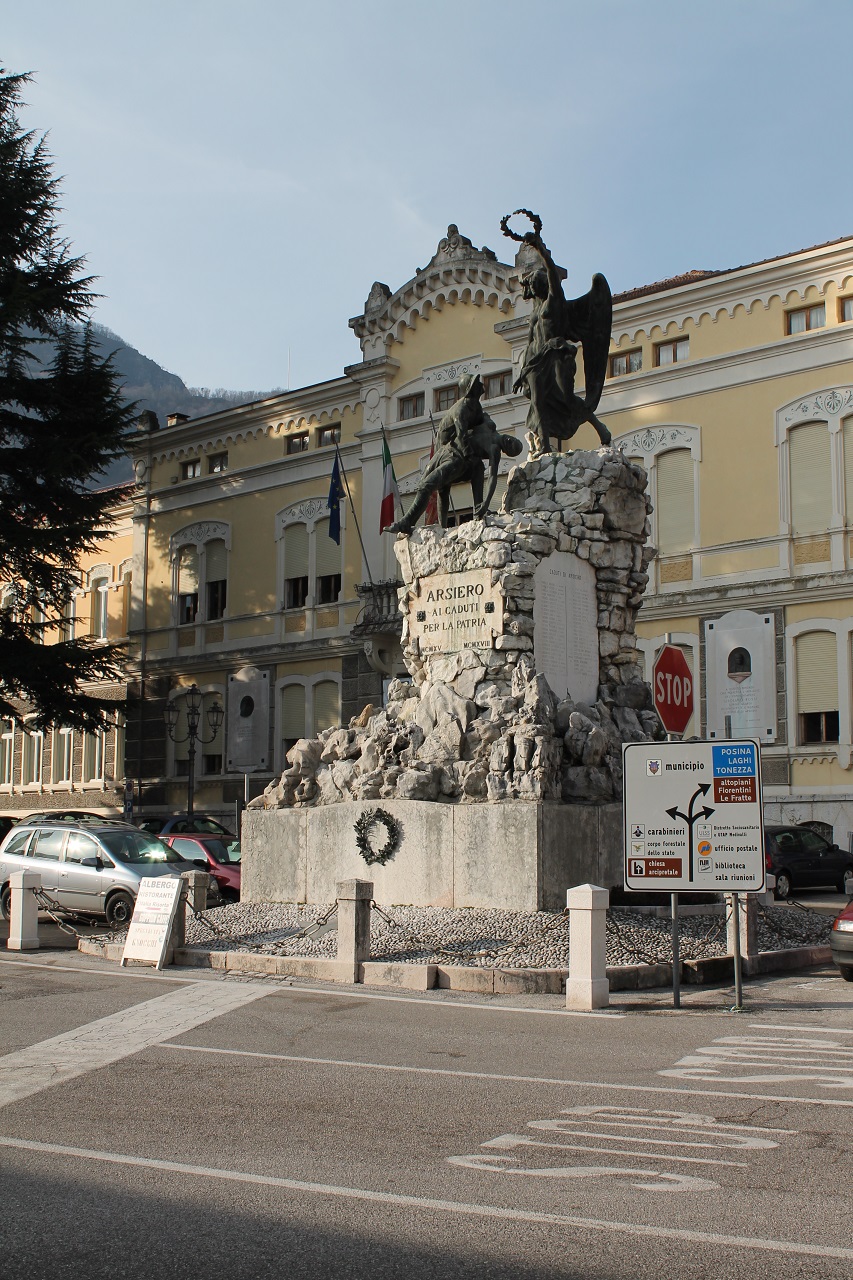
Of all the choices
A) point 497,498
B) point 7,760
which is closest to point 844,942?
point 497,498

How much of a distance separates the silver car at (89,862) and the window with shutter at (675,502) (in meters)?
16.3

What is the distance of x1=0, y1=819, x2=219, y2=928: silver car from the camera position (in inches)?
750

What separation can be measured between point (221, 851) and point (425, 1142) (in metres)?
18.1

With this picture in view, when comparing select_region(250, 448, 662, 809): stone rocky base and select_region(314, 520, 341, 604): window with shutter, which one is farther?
select_region(314, 520, 341, 604): window with shutter

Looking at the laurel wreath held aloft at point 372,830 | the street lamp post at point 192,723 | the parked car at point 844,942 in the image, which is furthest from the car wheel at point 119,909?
the street lamp post at point 192,723

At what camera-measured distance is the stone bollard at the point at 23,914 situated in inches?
631

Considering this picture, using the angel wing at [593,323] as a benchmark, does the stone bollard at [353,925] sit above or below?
below

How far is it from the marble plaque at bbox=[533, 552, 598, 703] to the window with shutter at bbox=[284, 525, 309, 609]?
25279 mm

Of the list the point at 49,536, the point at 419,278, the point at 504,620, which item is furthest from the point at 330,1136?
the point at 419,278

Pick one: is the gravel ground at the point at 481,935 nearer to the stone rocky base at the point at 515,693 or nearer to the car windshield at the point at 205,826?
the stone rocky base at the point at 515,693

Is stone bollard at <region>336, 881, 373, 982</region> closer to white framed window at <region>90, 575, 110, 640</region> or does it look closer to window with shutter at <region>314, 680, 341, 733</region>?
window with shutter at <region>314, 680, 341, 733</region>

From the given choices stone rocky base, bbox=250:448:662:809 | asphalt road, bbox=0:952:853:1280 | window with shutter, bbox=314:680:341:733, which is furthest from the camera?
window with shutter, bbox=314:680:341:733

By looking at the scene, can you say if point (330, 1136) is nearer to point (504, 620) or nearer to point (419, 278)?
point (504, 620)

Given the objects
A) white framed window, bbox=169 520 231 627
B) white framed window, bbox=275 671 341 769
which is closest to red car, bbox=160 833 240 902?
white framed window, bbox=275 671 341 769
